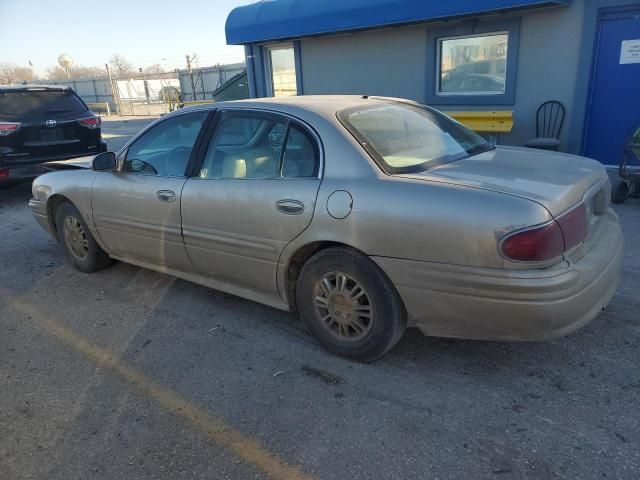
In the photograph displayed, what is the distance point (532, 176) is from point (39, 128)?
24.8 feet

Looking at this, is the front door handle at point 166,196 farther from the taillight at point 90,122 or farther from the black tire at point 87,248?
the taillight at point 90,122

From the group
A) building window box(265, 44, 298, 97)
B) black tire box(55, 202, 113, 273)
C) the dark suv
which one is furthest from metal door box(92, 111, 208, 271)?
building window box(265, 44, 298, 97)

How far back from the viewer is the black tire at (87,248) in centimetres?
454

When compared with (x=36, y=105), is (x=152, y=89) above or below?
above

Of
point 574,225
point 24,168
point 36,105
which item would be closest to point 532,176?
point 574,225

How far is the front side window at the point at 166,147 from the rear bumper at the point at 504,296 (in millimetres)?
1796

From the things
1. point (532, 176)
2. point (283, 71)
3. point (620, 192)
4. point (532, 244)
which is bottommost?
point (620, 192)

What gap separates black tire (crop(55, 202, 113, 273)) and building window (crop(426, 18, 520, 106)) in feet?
19.4

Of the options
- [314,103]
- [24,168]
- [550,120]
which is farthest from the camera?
[24,168]

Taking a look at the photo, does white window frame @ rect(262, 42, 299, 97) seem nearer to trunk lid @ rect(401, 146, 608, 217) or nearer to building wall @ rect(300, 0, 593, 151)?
building wall @ rect(300, 0, 593, 151)

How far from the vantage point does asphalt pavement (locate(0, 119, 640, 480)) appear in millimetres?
2242

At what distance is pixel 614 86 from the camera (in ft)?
22.0

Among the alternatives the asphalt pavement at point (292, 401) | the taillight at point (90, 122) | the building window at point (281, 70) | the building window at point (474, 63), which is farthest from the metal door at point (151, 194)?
the building window at point (281, 70)

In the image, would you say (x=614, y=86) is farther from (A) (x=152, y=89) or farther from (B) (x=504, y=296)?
(A) (x=152, y=89)
